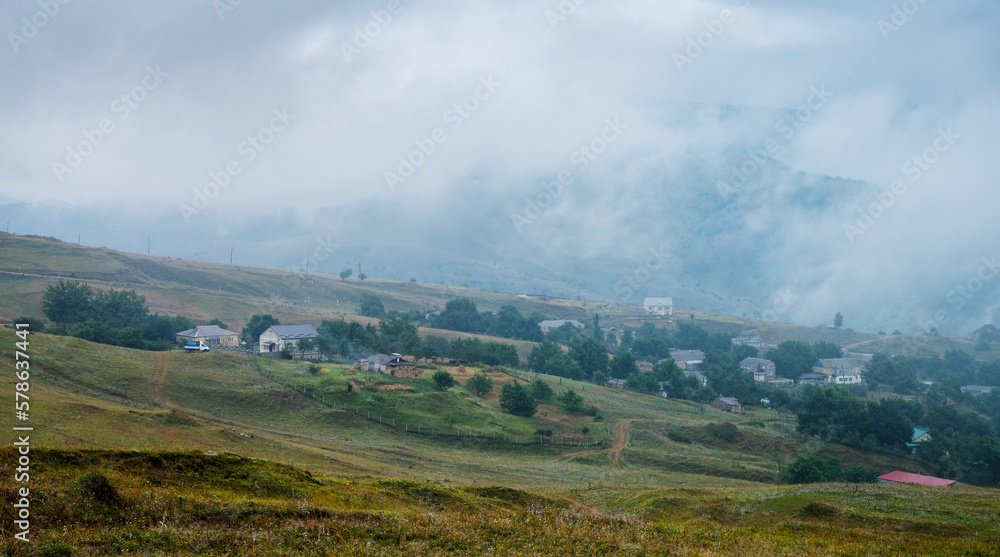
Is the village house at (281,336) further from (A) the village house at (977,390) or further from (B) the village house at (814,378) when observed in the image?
(A) the village house at (977,390)

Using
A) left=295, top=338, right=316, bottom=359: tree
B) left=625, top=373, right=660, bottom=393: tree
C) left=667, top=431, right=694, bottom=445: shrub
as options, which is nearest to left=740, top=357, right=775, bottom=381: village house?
left=625, top=373, right=660, bottom=393: tree

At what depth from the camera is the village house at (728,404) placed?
90.8 m

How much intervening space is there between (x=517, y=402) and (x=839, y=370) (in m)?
89.5

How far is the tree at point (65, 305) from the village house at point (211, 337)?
13.3m

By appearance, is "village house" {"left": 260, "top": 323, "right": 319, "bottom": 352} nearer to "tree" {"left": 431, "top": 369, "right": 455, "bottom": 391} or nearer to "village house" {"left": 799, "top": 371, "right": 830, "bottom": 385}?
"tree" {"left": 431, "top": 369, "right": 455, "bottom": 391}

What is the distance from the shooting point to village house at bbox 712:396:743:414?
9078 cm

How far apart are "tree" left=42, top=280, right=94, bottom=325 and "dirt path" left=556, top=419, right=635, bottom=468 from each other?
233 feet

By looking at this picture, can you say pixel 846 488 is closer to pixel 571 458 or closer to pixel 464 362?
pixel 571 458

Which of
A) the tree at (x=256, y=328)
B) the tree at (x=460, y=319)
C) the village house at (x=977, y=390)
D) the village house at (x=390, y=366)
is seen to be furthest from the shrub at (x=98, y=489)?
the village house at (x=977, y=390)

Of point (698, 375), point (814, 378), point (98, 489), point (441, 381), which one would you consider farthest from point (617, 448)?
point (814, 378)

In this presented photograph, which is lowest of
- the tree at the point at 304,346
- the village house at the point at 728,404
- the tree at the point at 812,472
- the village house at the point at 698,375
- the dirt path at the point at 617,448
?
the dirt path at the point at 617,448

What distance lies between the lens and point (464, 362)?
89.9 metres

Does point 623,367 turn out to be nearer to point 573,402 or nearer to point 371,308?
point 573,402

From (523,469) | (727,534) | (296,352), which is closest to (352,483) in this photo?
(727,534)
